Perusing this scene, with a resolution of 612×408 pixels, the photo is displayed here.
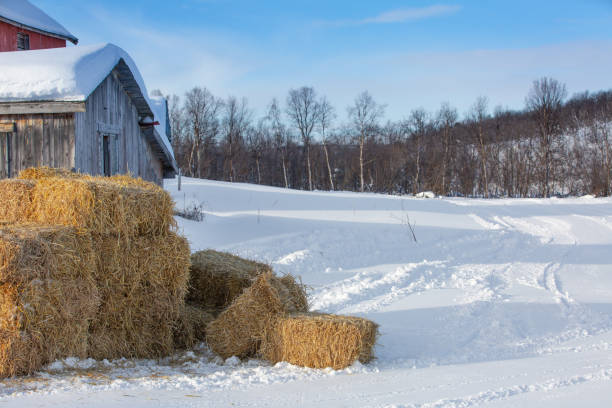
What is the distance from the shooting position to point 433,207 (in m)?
22.5

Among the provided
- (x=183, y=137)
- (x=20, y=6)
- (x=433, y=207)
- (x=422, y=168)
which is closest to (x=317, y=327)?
(x=433, y=207)

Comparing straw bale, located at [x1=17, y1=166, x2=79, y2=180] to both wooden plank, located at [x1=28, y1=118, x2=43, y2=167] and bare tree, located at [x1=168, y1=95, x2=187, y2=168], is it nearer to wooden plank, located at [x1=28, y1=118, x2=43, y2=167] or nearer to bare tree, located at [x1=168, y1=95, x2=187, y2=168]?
wooden plank, located at [x1=28, y1=118, x2=43, y2=167]

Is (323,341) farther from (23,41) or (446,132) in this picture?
(446,132)

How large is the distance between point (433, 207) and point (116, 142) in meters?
14.4

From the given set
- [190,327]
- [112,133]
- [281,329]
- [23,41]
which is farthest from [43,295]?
[23,41]

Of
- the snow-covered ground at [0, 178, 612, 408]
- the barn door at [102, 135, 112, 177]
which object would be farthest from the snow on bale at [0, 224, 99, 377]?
the barn door at [102, 135, 112, 177]

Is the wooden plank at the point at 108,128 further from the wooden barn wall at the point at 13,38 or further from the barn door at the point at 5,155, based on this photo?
the wooden barn wall at the point at 13,38

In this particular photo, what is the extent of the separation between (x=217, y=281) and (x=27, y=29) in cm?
1674

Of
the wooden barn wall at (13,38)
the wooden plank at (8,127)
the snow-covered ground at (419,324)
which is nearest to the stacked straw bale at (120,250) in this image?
the snow-covered ground at (419,324)

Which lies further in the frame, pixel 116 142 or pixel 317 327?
pixel 116 142

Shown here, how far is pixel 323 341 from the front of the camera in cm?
527

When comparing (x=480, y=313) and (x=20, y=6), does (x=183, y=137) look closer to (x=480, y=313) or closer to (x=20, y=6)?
(x=20, y=6)

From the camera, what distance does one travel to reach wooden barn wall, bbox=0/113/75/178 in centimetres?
1038

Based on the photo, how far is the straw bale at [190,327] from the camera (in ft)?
21.3
